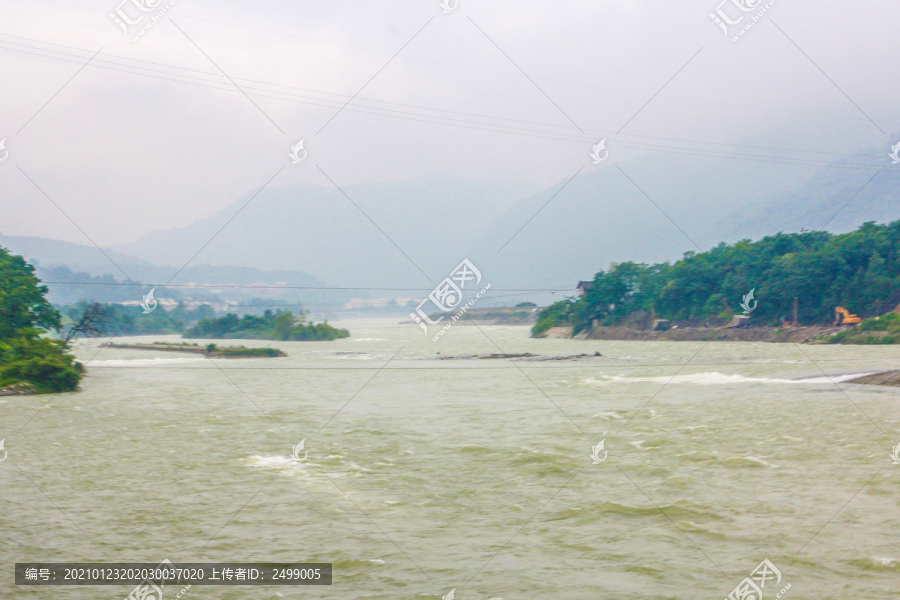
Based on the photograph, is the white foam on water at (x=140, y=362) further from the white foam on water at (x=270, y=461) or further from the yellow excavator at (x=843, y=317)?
the yellow excavator at (x=843, y=317)

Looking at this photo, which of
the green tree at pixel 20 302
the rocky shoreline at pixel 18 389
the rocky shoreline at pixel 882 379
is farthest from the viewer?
the green tree at pixel 20 302

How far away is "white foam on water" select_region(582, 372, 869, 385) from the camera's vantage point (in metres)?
27.3

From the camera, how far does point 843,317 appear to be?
62.0 m

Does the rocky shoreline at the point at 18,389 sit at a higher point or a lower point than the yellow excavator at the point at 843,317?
lower

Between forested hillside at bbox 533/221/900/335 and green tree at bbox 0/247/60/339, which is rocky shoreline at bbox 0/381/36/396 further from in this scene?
forested hillside at bbox 533/221/900/335

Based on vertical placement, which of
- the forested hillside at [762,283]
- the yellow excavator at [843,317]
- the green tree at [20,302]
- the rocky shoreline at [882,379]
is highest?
the forested hillside at [762,283]

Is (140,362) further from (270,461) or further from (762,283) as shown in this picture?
(762,283)

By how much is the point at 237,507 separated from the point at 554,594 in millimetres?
5065

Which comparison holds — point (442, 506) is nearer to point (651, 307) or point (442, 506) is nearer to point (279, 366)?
point (279, 366)

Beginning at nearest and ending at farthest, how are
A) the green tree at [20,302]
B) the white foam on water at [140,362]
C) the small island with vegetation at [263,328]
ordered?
1. the green tree at [20,302]
2. the white foam on water at [140,362]
3. the small island with vegetation at [263,328]

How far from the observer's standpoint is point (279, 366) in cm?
4581

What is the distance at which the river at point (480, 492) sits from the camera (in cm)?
727

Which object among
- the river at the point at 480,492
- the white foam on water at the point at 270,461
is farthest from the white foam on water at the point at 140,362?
the white foam on water at the point at 270,461

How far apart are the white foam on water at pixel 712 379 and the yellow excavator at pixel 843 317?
1380 inches
